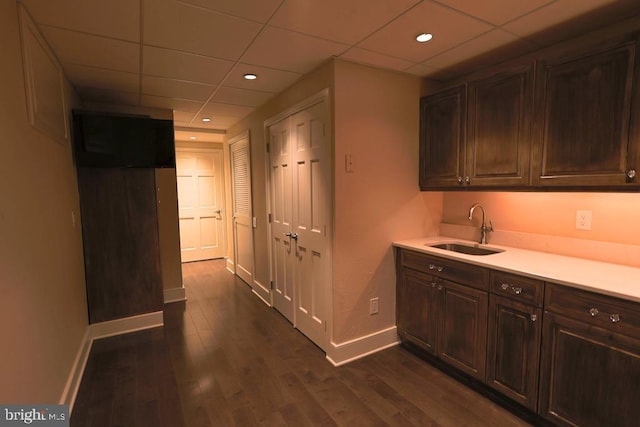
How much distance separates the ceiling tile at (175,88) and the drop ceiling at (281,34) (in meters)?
0.03

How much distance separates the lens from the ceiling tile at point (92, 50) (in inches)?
76.3

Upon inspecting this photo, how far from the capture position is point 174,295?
4.02 meters

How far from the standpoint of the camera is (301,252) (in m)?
3.00

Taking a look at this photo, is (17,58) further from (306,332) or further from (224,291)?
(224,291)

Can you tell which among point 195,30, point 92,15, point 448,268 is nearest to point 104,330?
point 92,15

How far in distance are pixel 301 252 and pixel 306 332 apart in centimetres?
76

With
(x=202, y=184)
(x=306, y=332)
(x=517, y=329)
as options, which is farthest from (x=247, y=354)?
(x=202, y=184)

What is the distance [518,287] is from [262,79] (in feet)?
8.25

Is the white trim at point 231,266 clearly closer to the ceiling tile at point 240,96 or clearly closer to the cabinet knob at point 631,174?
the ceiling tile at point 240,96

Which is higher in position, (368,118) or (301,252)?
(368,118)

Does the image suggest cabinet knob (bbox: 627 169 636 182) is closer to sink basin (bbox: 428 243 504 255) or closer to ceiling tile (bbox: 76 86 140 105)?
sink basin (bbox: 428 243 504 255)

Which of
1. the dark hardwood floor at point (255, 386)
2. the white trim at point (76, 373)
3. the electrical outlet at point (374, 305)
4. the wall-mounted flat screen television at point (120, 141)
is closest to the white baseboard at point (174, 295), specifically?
the dark hardwood floor at point (255, 386)

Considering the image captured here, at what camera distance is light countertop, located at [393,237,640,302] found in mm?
1528

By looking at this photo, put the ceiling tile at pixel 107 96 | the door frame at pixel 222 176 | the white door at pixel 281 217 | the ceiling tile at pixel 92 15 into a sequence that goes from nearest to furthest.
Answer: the ceiling tile at pixel 92 15 → the ceiling tile at pixel 107 96 → the white door at pixel 281 217 → the door frame at pixel 222 176
